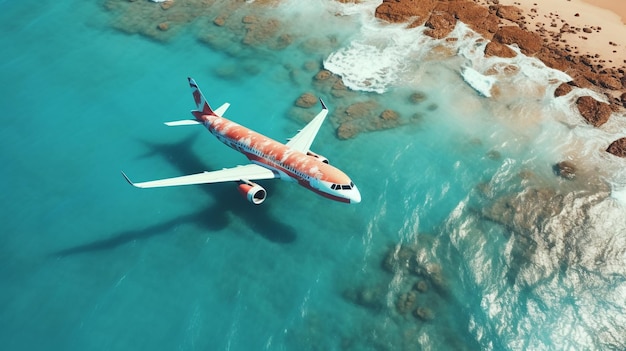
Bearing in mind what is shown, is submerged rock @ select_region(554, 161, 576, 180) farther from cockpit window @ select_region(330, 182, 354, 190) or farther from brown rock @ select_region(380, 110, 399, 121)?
cockpit window @ select_region(330, 182, 354, 190)

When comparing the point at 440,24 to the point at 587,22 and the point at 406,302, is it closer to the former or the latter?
the point at 587,22

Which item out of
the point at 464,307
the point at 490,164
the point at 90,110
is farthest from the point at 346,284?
the point at 90,110

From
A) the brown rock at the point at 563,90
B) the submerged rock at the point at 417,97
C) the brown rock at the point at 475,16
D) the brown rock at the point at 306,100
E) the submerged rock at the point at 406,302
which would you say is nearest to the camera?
the submerged rock at the point at 406,302

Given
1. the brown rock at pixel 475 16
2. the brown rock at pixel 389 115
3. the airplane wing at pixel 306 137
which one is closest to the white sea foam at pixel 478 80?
the brown rock at pixel 475 16

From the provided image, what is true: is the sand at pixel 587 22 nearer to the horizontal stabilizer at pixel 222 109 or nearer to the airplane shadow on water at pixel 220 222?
the horizontal stabilizer at pixel 222 109

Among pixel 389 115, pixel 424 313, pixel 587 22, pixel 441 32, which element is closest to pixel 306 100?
pixel 389 115

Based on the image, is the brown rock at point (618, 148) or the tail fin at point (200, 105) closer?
the brown rock at point (618, 148)

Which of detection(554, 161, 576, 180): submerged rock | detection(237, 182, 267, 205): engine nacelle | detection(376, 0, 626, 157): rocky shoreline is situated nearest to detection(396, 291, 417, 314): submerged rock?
detection(237, 182, 267, 205): engine nacelle
